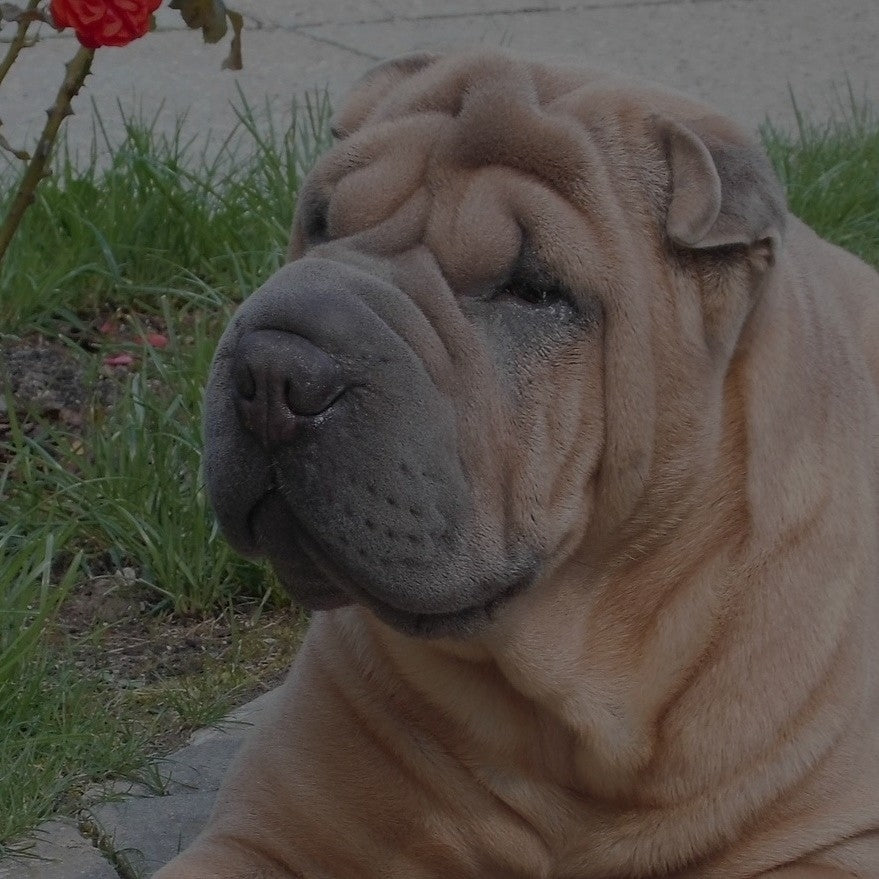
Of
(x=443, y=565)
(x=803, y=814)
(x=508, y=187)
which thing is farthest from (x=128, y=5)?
(x=803, y=814)

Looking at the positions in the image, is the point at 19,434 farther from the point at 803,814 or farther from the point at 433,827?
the point at 803,814

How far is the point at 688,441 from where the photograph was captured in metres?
2.46

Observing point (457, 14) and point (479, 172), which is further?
point (457, 14)

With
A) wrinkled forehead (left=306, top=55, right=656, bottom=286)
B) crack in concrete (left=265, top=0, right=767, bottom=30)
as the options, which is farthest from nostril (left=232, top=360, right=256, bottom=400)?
crack in concrete (left=265, top=0, right=767, bottom=30)

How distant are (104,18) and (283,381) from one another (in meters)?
0.65

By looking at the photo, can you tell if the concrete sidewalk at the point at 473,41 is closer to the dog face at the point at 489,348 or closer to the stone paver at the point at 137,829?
the stone paver at the point at 137,829

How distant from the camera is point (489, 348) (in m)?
2.35

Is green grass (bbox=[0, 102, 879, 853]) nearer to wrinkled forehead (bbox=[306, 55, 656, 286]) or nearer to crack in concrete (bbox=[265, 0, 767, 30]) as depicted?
wrinkled forehead (bbox=[306, 55, 656, 286])

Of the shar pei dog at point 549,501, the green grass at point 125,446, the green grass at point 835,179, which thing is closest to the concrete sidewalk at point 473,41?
the green grass at point 835,179

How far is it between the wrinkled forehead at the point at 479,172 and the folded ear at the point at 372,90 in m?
0.16

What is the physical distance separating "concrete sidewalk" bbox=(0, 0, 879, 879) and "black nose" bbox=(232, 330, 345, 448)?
11.4ft

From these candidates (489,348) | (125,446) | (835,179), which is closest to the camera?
(489,348)

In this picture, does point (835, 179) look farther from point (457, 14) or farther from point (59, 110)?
point (59, 110)

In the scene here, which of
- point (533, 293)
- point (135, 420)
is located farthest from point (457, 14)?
point (533, 293)
